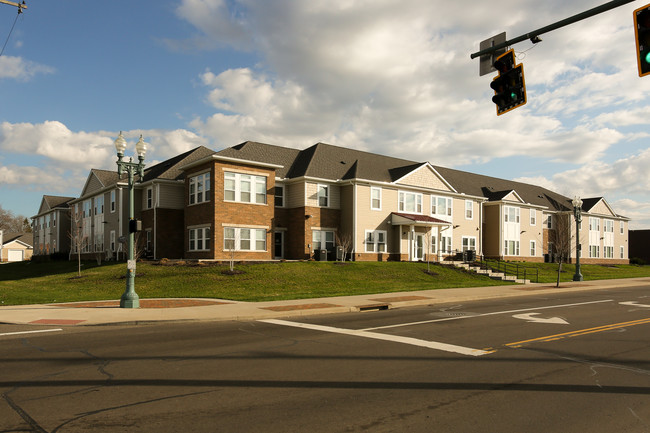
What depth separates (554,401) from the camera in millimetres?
6516

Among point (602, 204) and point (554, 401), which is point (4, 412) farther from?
point (602, 204)

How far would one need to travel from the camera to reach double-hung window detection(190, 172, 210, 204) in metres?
31.5

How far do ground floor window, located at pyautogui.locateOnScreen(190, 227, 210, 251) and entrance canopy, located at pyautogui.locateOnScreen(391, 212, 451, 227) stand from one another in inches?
546

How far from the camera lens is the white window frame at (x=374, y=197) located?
3650cm

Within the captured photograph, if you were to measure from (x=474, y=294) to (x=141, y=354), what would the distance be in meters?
16.4

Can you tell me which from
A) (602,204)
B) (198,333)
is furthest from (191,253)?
(602,204)

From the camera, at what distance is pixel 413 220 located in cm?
3600

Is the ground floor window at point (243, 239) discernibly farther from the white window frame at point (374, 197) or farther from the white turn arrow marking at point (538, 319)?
the white turn arrow marking at point (538, 319)

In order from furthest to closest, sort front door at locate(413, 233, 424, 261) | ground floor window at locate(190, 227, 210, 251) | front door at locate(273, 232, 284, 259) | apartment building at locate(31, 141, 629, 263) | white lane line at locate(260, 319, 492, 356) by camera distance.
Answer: front door at locate(413, 233, 424, 261) → front door at locate(273, 232, 284, 259) → apartment building at locate(31, 141, 629, 263) → ground floor window at locate(190, 227, 210, 251) → white lane line at locate(260, 319, 492, 356)

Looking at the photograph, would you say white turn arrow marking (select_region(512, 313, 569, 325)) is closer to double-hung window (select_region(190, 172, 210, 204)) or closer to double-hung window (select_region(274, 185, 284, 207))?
double-hung window (select_region(190, 172, 210, 204))

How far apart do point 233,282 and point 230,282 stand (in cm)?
16

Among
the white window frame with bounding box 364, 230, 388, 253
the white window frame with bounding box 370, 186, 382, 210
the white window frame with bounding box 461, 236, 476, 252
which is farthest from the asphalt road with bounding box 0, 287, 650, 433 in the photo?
the white window frame with bounding box 461, 236, 476, 252

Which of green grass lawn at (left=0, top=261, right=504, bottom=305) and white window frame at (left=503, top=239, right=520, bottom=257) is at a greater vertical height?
white window frame at (left=503, top=239, right=520, bottom=257)

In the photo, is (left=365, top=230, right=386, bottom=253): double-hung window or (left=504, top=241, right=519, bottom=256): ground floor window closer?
(left=365, top=230, right=386, bottom=253): double-hung window
